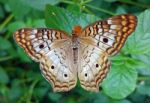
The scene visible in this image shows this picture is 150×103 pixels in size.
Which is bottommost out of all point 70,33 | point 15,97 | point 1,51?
point 15,97

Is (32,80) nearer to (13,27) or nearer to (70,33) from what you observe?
(13,27)

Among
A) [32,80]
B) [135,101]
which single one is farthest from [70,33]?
[32,80]

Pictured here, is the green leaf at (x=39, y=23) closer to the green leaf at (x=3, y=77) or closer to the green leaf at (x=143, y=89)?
the green leaf at (x=3, y=77)

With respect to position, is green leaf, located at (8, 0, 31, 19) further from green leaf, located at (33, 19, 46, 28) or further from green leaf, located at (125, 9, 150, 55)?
green leaf, located at (125, 9, 150, 55)

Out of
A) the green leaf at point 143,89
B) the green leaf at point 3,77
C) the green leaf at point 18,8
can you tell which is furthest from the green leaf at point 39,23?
the green leaf at point 143,89

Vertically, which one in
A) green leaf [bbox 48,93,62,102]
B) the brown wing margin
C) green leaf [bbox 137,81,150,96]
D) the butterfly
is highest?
the brown wing margin

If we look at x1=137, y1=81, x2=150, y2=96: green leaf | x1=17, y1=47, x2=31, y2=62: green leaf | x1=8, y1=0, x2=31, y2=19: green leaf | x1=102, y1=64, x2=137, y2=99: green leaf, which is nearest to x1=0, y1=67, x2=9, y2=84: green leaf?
x1=17, y1=47, x2=31, y2=62: green leaf

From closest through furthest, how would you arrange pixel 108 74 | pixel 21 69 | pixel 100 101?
pixel 108 74
pixel 100 101
pixel 21 69
